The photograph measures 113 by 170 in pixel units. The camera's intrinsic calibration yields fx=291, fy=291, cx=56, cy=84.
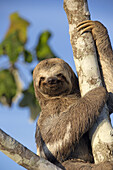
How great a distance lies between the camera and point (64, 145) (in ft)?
16.2

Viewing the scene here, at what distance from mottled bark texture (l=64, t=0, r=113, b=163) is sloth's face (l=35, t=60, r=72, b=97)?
65cm

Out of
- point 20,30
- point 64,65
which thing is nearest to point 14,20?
point 20,30

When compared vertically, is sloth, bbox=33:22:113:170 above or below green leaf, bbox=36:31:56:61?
below

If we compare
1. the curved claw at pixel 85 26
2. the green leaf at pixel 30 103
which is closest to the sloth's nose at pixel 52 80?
the curved claw at pixel 85 26

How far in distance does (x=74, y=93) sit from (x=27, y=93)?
2369mm

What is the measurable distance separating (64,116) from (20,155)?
63.6 inches

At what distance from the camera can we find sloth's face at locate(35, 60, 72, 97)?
5.55m

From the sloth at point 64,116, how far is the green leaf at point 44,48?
1.76 metres

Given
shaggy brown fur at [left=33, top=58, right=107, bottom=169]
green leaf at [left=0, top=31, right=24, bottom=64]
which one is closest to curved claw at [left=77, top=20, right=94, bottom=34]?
shaggy brown fur at [left=33, top=58, right=107, bottom=169]

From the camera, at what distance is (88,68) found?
484cm

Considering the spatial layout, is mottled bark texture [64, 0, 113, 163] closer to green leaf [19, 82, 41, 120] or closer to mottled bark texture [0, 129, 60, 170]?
mottled bark texture [0, 129, 60, 170]

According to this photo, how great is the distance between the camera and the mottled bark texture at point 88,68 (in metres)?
4.31

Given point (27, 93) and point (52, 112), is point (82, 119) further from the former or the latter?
point (27, 93)

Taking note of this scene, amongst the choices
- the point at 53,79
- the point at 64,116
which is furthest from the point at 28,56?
the point at 64,116
